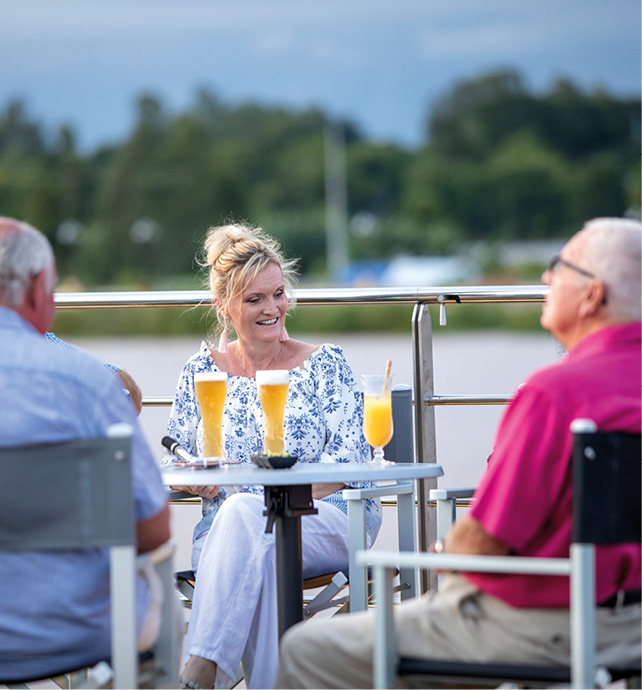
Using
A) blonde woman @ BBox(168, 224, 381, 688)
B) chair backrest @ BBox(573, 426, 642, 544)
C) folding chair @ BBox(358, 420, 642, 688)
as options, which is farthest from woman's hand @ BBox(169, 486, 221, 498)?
chair backrest @ BBox(573, 426, 642, 544)

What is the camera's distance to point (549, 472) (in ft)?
5.80

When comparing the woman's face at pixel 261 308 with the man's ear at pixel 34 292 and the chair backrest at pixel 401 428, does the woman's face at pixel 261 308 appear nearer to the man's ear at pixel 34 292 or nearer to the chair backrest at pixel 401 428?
the chair backrest at pixel 401 428

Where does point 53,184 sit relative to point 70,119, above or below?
below

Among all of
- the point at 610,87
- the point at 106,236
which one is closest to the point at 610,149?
the point at 610,87

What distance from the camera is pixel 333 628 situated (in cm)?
194

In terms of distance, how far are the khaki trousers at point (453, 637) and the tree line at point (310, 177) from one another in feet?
120

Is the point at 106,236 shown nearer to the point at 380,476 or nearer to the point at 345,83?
the point at 345,83

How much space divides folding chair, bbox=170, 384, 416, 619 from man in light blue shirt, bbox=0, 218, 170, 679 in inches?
30.0

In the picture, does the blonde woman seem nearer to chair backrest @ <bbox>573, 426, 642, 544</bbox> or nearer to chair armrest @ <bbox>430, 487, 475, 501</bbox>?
chair armrest @ <bbox>430, 487, 475, 501</bbox>

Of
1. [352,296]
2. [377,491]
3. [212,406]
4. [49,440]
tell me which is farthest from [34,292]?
[352,296]

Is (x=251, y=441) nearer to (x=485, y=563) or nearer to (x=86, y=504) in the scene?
(x=86, y=504)

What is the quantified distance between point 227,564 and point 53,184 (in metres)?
39.1

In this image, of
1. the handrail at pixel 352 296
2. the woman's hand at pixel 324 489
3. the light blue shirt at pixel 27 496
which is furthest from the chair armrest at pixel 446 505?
the handrail at pixel 352 296

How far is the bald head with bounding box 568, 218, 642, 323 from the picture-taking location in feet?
6.33
